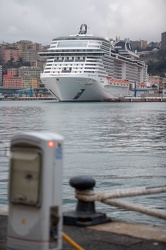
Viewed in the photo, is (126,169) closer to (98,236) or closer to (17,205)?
(98,236)

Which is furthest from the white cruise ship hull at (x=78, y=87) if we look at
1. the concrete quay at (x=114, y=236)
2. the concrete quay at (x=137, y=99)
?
the concrete quay at (x=114, y=236)

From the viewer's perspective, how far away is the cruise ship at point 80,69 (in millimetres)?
118188

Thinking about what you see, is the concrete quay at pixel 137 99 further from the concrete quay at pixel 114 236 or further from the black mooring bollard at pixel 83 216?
the concrete quay at pixel 114 236

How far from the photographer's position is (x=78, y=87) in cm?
12106

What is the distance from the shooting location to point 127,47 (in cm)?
17175

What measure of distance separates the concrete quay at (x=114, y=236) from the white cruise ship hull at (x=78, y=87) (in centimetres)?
10879

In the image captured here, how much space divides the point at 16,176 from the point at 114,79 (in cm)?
13116

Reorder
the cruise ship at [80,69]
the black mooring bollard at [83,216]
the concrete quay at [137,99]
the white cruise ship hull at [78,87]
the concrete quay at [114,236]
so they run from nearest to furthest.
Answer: the concrete quay at [114,236]
the black mooring bollard at [83,216]
the white cruise ship hull at [78,87]
the cruise ship at [80,69]
the concrete quay at [137,99]

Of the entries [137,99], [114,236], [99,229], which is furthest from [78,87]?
[114,236]

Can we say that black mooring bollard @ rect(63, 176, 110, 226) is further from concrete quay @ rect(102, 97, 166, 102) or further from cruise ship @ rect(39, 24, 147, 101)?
concrete quay @ rect(102, 97, 166, 102)

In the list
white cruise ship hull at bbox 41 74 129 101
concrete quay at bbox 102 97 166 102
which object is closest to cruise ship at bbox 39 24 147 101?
white cruise ship hull at bbox 41 74 129 101

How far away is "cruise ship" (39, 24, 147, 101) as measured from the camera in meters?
118

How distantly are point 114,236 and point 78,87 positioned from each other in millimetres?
114543

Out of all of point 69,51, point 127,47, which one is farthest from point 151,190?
point 127,47
